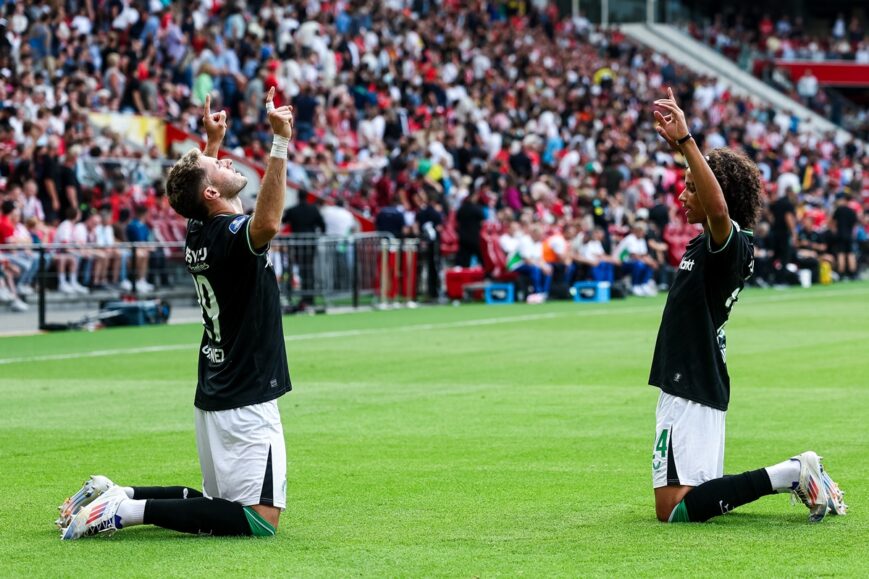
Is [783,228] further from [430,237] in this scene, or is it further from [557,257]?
[430,237]

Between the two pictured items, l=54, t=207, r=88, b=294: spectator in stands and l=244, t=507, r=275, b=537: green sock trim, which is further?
l=54, t=207, r=88, b=294: spectator in stands

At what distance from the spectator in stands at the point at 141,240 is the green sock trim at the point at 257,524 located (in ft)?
53.4

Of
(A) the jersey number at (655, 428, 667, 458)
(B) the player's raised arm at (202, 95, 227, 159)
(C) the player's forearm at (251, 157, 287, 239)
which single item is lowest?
(A) the jersey number at (655, 428, 667, 458)

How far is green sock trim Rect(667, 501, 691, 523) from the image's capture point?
731 centimetres

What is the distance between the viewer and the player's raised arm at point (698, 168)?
22.5 ft

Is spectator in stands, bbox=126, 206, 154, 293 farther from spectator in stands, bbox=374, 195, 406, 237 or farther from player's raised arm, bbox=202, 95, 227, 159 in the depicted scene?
player's raised arm, bbox=202, 95, 227, 159

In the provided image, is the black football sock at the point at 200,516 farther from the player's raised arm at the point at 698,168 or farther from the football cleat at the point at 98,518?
the player's raised arm at the point at 698,168

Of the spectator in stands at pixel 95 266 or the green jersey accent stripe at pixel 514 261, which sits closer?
the spectator in stands at pixel 95 266

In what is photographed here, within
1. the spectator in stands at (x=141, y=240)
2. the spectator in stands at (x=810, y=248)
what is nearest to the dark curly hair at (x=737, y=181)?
the spectator in stands at (x=141, y=240)

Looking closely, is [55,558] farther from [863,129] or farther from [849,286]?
[863,129]

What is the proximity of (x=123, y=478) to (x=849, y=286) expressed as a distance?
28.5 m

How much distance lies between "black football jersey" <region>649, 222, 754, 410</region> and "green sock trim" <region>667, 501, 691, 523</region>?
0.52m

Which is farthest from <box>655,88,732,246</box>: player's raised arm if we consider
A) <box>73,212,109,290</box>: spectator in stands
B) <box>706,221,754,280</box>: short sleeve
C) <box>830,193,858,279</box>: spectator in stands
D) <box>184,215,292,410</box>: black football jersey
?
<box>830,193,858,279</box>: spectator in stands

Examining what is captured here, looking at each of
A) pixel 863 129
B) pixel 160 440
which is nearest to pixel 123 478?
pixel 160 440
